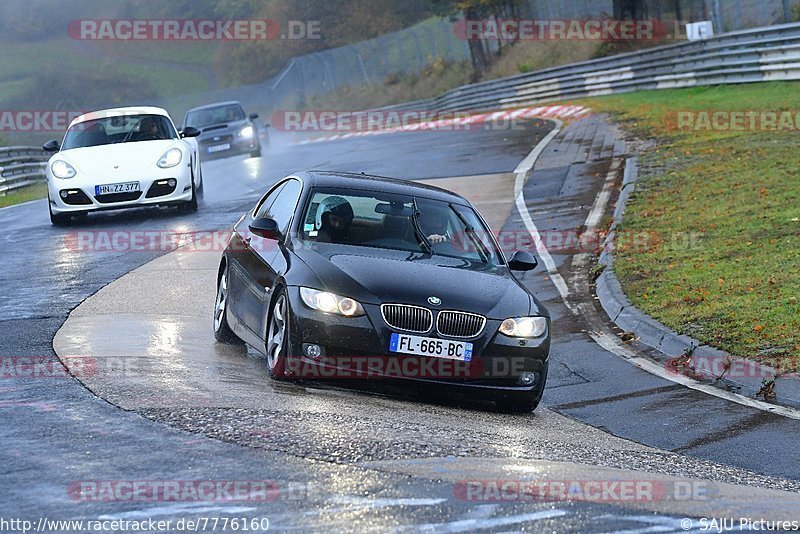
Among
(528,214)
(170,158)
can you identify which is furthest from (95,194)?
(528,214)

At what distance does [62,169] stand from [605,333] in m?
9.38

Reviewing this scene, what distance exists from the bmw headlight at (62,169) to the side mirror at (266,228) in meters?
9.46

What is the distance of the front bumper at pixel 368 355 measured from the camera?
26.9 feet

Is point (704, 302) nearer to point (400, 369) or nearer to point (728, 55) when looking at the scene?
point (400, 369)

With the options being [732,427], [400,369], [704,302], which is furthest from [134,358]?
[704,302]

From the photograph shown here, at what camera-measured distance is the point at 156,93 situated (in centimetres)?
10000

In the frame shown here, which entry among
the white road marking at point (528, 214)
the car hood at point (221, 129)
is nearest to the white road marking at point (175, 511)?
the white road marking at point (528, 214)

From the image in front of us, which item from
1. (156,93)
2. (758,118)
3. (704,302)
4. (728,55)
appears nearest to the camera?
(704,302)

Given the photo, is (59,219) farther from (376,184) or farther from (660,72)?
(660,72)

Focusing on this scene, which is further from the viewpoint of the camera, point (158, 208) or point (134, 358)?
point (158, 208)

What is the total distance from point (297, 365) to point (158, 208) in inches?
531

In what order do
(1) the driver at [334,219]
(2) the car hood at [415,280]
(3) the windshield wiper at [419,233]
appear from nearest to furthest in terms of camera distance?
(2) the car hood at [415,280] → (1) the driver at [334,219] → (3) the windshield wiper at [419,233]

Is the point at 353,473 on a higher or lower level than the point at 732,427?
higher

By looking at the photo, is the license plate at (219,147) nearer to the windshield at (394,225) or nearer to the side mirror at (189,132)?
the side mirror at (189,132)
